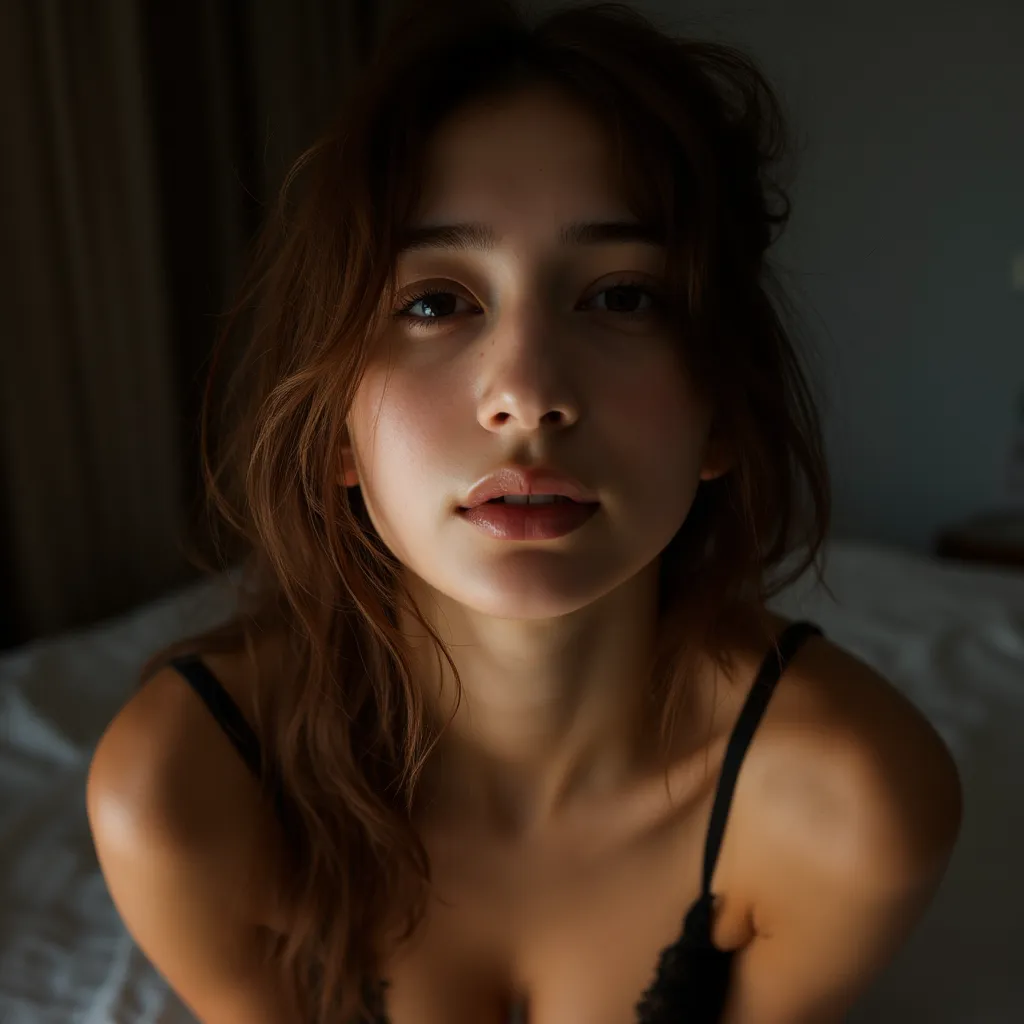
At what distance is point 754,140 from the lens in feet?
2.33

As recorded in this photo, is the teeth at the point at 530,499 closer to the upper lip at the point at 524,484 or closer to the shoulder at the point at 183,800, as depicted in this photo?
the upper lip at the point at 524,484

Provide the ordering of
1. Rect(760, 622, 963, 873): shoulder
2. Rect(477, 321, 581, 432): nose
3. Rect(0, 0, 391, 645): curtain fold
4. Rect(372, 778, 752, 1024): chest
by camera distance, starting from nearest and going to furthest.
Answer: Rect(477, 321, 581, 432): nose < Rect(760, 622, 963, 873): shoulder < Rect(372, 778, 752, 1024): chest < Rect(0, 0, 391, 645): curtain fold

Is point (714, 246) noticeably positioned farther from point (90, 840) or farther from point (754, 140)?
point (90, 840)

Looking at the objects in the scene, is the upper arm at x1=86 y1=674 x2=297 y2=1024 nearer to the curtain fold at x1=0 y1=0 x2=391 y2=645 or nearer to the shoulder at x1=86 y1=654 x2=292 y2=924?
the shoulder at x1=86 y1=654 x2=292 y2=924

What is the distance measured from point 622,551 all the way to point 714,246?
215 mm

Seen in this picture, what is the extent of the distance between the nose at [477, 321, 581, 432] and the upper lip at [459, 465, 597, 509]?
3 centimetres

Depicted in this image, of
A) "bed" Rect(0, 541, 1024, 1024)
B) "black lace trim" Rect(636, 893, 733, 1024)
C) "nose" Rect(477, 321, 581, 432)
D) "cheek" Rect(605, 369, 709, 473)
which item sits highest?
"nose" Rect(477, 321, 581, 432)

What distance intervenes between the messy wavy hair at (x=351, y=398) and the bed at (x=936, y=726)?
0.81ft

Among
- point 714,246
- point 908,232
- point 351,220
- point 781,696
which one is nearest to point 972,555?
point 908,232

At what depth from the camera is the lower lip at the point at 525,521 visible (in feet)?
1.92

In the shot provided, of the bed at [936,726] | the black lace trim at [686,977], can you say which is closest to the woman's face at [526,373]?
the black lace trim at [686,977]

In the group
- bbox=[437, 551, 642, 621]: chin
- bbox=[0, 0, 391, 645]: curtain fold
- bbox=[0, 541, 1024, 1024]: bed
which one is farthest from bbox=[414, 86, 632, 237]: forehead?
bbox=[0, 0, 391, 645]: curtain fold

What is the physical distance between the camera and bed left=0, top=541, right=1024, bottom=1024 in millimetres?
846

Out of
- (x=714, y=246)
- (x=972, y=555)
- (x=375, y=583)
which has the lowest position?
(x=972, y=555)
